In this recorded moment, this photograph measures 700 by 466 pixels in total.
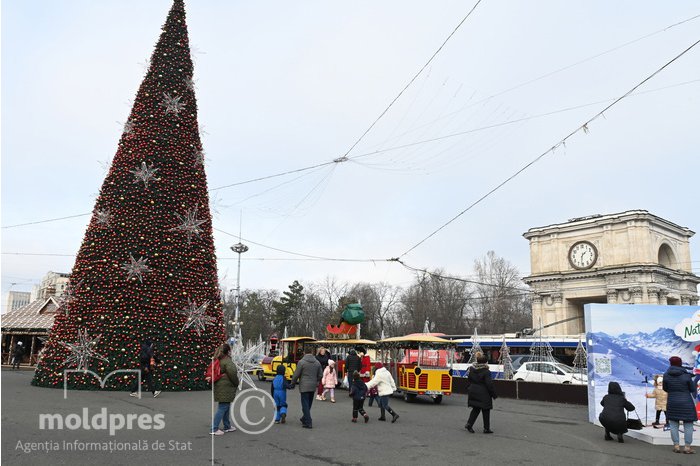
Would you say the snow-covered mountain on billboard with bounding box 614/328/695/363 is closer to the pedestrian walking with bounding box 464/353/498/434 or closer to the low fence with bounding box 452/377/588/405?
the pedestrian walking with bounding box 464/353/498/434

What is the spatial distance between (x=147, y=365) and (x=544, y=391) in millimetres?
13783

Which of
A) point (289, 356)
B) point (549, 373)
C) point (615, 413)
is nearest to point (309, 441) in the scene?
point (615, 413)

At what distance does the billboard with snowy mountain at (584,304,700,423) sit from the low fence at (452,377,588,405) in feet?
19.4

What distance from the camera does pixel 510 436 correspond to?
34.0 ft

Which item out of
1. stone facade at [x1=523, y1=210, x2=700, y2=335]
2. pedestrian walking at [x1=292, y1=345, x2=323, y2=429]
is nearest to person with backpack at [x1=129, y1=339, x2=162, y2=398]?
pedestrian walking at [x1=292, y1=345, x2=323, y2=429]

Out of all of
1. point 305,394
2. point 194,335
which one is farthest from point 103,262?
point 305,394

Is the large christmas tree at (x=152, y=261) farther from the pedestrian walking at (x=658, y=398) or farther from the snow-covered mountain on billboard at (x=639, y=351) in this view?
the pedestrian walking at (x=658, y=398)

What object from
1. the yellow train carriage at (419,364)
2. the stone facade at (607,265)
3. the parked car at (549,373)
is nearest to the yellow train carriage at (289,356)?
the yellow train carriage at (419,364)

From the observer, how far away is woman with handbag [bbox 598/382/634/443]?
32.7ft

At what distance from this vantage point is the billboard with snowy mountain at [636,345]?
1222 centimetres

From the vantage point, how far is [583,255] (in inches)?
1827

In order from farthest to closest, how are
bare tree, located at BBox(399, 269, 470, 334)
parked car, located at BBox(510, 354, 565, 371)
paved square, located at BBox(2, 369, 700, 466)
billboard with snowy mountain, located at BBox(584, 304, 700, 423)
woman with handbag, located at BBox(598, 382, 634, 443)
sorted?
bare tree, located at BBox(399, 269, 470, 334)
parked car, located at BBox(510, 354, 565, 371)
billboard with snowy mountain, located at BBox(584, 304, 700, 423)
woman with handbag, located at BBox(598, 382, 634, 443)
paved square, located at BBox(2, 369, 700, 466)

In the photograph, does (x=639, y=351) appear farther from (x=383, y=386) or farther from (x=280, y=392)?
(x=280, y=392)

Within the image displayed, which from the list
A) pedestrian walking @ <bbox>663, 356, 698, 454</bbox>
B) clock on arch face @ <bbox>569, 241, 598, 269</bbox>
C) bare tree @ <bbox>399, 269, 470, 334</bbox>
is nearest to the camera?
pedestrian walking @ <bbox>663, 356, 698, 454</bbox>
